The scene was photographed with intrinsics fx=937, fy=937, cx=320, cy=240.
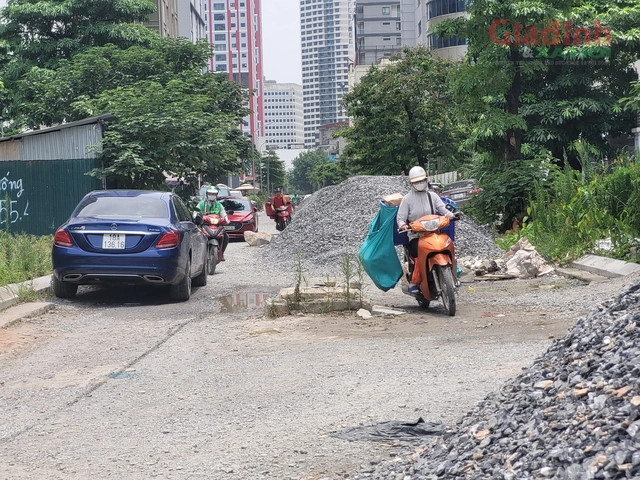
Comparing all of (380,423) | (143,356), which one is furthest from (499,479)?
(143,356)

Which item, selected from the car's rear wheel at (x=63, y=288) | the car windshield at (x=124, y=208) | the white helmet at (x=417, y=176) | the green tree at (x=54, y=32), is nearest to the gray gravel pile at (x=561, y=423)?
the white helmet at (x=417, y=176)

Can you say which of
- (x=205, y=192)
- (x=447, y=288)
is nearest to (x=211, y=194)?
(x=205, y=192)

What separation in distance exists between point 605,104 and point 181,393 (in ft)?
97.7

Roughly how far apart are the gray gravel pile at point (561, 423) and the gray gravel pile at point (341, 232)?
493 inches

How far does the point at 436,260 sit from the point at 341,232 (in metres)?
10.2

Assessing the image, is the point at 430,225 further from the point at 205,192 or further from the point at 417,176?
the point at 205,192

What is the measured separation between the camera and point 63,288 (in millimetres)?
13062

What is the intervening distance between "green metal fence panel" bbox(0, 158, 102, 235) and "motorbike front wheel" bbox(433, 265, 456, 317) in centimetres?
1546

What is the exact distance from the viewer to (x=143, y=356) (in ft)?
28.3

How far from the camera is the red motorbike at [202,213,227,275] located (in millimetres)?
17469

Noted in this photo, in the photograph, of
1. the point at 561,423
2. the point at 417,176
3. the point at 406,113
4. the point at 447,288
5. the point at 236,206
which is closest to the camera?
the point at 561,423

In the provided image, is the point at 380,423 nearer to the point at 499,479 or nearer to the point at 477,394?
the point at 477,394

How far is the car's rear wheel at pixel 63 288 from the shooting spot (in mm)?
13023

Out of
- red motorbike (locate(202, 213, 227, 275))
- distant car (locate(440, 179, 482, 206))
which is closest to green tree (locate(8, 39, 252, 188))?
red motorbike (locate(202, 213, 227, 275))
